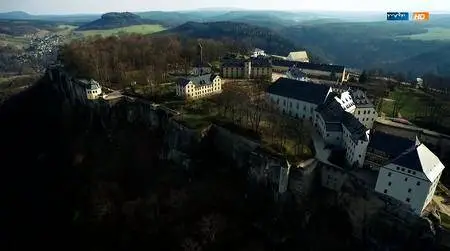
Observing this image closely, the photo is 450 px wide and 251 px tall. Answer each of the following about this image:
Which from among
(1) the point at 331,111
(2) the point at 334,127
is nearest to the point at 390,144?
(2) the point at 334,127

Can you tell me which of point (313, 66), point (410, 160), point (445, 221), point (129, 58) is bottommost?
point (445, 221)

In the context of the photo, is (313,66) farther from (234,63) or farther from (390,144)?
(390,144)

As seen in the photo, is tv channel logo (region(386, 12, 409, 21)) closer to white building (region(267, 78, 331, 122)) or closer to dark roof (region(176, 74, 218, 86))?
white building (region(267, 78, 331, 122))

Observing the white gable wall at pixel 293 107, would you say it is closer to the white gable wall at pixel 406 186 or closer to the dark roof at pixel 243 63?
the dark roof at pixel 243 63

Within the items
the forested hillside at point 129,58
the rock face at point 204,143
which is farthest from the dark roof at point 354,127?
the forested hillside at point 129,58

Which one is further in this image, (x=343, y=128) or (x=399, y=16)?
(x=399, y=16)

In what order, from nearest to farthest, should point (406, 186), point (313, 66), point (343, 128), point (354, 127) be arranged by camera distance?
point (406, 186) → point (354, 127) → point (343, 128) → point (313, 66)

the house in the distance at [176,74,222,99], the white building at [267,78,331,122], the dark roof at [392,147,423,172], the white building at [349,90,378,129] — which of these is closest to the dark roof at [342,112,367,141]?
the white building at [349,90,378,129]

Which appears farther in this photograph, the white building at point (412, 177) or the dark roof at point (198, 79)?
the dark roof at point (198, 79)
